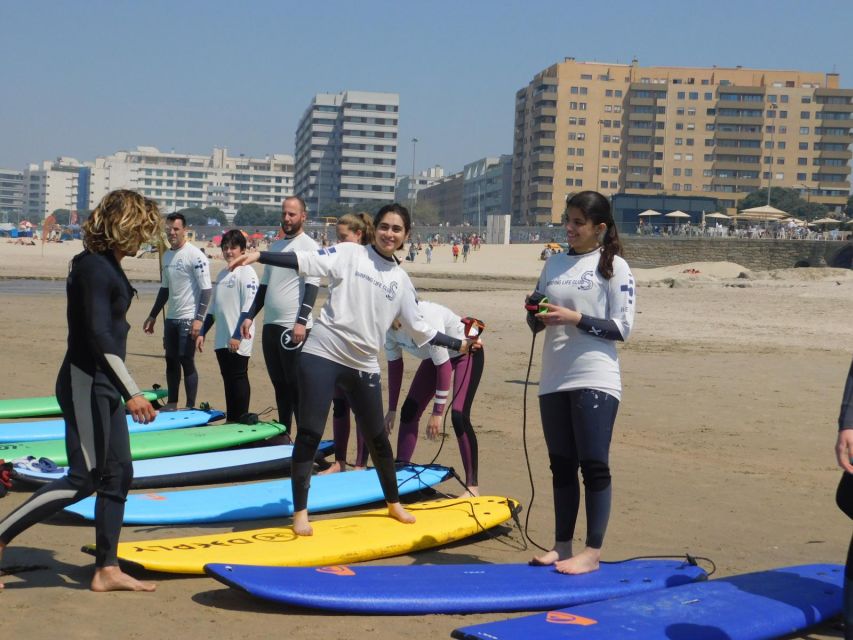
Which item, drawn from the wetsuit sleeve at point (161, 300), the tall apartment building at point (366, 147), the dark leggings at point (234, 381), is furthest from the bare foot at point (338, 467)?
the tall apartment building at point (366, 147)

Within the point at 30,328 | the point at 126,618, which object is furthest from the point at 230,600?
the point at 30,328

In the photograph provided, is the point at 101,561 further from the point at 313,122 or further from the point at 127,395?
the point at 313,122

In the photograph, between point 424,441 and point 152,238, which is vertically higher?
point 152,238

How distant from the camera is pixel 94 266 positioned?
417 cm

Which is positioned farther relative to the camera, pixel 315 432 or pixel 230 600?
pixel 315 432

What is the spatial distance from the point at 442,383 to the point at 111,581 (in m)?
2.54

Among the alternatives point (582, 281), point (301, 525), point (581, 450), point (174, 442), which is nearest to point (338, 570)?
point (301, 525)

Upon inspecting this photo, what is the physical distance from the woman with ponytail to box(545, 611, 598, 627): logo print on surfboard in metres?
0.70

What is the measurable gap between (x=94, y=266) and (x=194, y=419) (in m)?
4.76

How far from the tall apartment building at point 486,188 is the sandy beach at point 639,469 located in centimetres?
12487

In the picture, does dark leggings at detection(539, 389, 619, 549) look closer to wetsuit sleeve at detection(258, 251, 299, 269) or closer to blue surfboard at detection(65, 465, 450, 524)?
wetsuit sleeve at detection(258, 251, 299, 269)

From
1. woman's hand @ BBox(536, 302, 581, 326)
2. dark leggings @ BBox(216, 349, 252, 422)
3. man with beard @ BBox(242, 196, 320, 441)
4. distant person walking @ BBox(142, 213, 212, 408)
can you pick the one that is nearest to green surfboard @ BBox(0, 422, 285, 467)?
dark leggings @ BBox(216, 349, 252, 422)

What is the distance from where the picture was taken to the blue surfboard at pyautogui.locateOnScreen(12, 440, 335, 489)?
20.9 feet

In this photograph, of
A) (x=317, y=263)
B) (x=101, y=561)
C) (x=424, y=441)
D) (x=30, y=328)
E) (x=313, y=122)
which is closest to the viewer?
(x=101, y=561)
